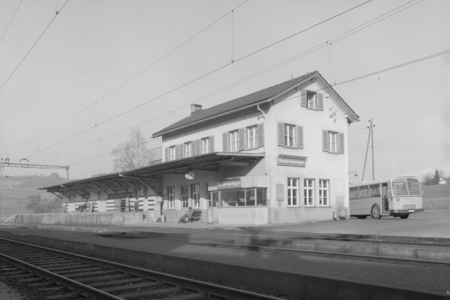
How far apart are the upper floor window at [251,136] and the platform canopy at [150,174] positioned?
4.58 feet

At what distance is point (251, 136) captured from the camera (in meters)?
29.7

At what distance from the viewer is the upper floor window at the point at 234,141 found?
30.7 m

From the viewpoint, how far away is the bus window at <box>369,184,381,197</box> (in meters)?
30.9

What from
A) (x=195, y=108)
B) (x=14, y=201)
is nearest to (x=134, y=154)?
(x=195, y=108)

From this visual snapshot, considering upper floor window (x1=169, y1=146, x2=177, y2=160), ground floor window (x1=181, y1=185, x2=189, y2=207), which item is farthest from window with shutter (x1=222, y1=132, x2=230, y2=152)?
upper floor window (x1=169, y1=146, x2=177, y2=160)

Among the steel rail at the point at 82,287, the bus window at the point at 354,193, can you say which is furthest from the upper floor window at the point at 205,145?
the steel rail at the point at 82,287

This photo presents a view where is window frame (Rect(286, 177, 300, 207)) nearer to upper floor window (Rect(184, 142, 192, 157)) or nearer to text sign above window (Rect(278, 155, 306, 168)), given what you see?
text sign above window (Rect(278, 155, 306, 168))

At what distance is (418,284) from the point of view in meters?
7.18

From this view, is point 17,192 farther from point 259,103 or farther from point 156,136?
point 259,103

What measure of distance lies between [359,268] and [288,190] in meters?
19.5

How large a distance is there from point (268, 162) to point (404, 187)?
9.24 meters

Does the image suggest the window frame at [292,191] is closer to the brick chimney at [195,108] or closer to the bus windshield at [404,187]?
the bus windshield at [404,187]

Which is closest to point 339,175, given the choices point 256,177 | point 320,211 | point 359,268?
point 320,211

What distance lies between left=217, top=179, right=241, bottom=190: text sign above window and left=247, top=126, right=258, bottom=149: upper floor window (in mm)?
2545
